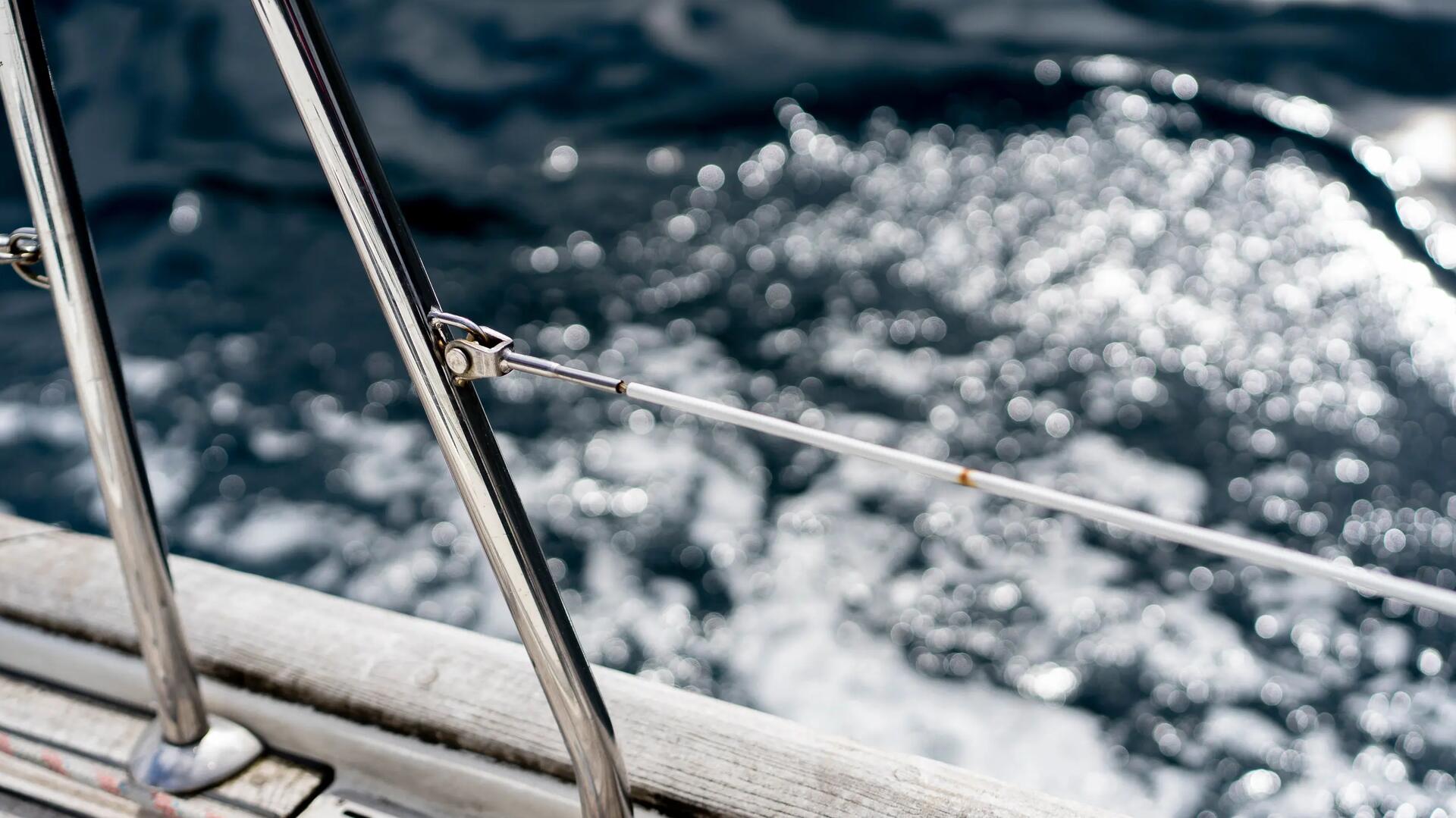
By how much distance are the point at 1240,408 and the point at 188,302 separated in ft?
9.06

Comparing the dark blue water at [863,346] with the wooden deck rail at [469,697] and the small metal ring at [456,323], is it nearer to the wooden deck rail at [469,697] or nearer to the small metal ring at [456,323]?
the wooden deck rail at [469,697]

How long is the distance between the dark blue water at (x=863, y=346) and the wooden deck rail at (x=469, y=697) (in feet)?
3.95

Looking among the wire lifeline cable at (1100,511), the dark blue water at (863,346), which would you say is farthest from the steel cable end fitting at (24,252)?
the dark blue water at (863,346)

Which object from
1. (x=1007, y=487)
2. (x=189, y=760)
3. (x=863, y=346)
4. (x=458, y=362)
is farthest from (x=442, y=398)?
(x=863, y=346)

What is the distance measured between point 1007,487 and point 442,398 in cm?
27

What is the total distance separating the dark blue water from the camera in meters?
2.05

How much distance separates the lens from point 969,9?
4.13m

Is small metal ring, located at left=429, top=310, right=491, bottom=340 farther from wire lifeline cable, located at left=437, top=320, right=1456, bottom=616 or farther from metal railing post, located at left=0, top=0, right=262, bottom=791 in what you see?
metal railing post, located at left=0, top=0, right=262, bottom=791

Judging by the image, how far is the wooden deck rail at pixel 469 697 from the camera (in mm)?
734

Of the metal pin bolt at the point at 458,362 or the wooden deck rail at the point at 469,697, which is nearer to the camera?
the metal pin bolt at the point at 458,362

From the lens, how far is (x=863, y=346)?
2893mm

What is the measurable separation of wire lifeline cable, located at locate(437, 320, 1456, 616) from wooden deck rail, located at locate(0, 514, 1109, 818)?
28 cm

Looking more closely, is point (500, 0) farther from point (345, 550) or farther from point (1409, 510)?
point (1409, 510)

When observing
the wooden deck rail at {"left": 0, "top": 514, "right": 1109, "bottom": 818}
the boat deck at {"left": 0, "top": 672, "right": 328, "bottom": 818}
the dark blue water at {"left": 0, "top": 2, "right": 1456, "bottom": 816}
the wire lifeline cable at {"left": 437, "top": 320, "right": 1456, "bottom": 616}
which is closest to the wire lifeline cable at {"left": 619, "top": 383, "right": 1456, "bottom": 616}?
the wire lifeline cable at {"left": 437, "top": 320, "right": 1456, "bottom": 616}
